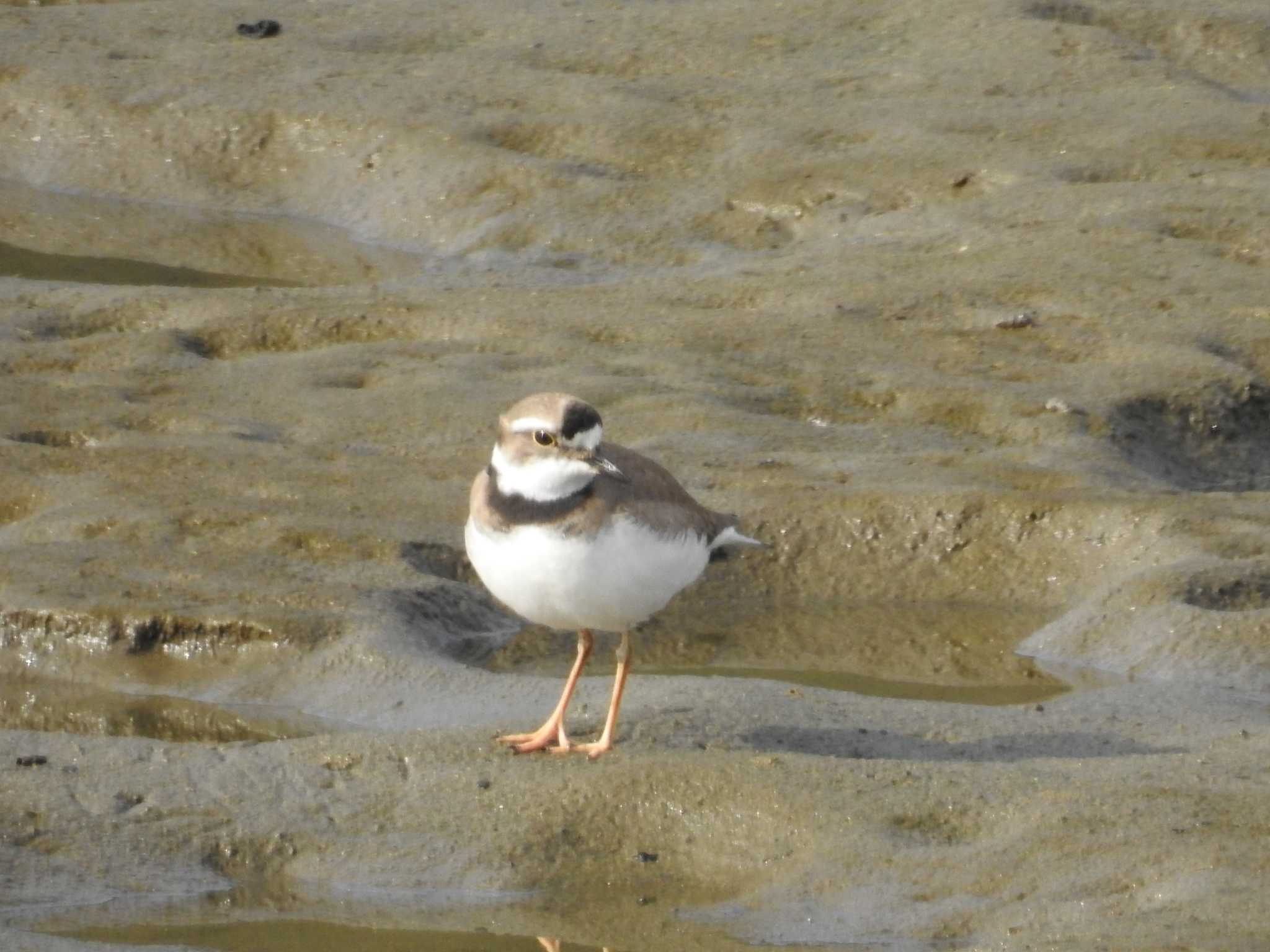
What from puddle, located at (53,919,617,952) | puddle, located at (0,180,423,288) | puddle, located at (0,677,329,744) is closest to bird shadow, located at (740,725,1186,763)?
puddle, located at (53,919,617,952)

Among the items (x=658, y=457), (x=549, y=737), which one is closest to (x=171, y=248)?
(x=658, y=457)

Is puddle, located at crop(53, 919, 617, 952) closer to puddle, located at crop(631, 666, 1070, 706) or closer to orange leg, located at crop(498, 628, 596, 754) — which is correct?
orange leg, located at crop(498, 628, 596, 754)

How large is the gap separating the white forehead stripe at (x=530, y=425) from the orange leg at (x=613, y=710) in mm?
728

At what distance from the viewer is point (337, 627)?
6230 millimetres

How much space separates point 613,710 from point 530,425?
0.85 m

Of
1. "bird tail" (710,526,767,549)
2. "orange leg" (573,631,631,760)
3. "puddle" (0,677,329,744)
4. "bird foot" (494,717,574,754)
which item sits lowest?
"puddle" (0,677,329,744)

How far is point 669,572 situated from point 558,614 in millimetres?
305

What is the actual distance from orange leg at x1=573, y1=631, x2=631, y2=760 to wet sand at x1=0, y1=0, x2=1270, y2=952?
0.09 metres

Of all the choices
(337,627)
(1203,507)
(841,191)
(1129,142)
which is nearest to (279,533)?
(337,627)

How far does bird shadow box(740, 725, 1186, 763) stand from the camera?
5.46m

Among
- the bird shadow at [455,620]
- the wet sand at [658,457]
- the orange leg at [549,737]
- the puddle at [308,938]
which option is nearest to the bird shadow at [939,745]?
the wet sand at [658,457]

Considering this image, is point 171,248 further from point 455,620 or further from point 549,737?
point 549,737

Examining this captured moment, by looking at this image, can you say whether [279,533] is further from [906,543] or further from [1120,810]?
[1120,810]

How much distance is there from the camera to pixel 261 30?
13070mm
